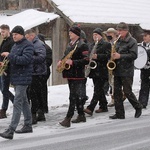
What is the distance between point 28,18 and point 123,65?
9217mm

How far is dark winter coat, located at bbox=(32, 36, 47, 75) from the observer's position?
32.6 ft

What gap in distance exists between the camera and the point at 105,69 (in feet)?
37.0

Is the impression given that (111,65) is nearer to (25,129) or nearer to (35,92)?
(35,92)

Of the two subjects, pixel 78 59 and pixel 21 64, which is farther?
pixel 78 59

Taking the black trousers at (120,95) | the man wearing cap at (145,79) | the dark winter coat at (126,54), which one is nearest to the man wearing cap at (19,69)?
the dark winter coat at (126,54)

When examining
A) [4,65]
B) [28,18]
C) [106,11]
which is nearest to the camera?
[4,65]

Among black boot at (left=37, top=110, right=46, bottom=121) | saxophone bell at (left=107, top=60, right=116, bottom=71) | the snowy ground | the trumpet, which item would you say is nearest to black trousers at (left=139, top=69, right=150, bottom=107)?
the snowy ground

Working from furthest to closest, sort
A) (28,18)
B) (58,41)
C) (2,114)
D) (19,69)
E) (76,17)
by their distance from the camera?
(58,41)
(28,18)
(76,17)
(2,114)
(19,69)

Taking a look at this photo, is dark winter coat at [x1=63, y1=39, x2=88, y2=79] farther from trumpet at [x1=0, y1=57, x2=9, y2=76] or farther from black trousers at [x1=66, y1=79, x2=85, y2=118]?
trumpet at [x1=0, y1=57, x2=9, y2=76]

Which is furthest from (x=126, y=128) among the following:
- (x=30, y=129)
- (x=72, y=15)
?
(x=72, y=15)

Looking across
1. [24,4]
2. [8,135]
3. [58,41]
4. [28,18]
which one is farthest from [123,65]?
[24,4]

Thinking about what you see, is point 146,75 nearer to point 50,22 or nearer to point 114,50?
point 114,50

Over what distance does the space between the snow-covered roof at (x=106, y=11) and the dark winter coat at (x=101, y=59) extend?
6812 mm

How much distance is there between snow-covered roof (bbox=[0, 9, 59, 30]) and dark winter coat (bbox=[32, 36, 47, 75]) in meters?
7.41
